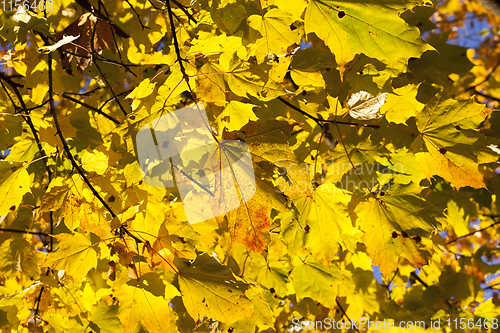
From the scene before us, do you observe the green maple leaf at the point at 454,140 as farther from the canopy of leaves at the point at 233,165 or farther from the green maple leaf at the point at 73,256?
the green maple leaf at the point at 73,256

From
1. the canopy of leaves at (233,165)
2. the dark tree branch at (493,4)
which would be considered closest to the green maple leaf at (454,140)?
the canopy of leaves at (233,165)

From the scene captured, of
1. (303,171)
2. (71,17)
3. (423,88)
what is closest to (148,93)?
(303,171)

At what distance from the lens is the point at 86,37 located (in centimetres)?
148

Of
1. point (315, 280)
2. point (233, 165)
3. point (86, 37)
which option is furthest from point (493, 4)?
point (86, 37)

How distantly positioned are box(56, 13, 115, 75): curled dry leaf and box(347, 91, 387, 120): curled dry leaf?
121cm

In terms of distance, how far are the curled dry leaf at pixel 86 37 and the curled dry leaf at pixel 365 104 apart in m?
1.21

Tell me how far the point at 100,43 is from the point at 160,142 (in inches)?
30.9

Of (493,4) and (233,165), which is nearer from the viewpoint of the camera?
(233,165)

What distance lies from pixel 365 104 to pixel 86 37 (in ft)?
4.55

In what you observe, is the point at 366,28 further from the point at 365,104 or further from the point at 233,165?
the point at 233,165

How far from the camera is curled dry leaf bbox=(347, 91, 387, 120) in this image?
4.32ft

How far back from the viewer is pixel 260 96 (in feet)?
3.79

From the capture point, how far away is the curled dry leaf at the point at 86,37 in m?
1.44

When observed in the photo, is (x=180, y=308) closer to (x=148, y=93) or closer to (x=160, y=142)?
(x=160, y=142)
